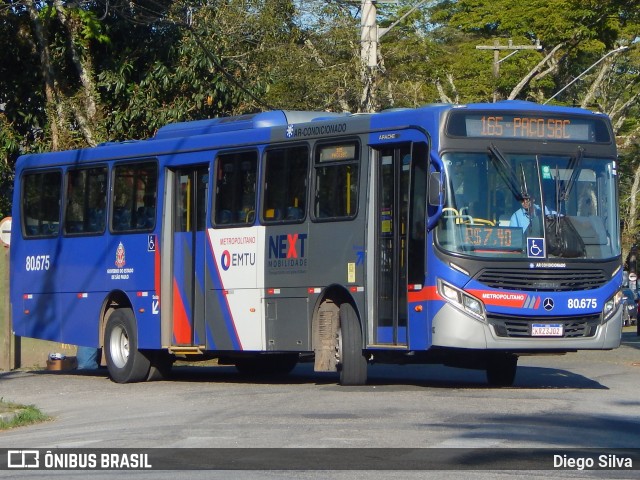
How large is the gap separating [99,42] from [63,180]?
5.79 metres

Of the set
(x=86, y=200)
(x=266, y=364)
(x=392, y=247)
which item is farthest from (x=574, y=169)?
(x=86, y=200)

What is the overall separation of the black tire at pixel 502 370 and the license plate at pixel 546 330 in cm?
171

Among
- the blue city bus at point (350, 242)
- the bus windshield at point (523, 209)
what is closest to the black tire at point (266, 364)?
the blue city bus at point (350, 242)

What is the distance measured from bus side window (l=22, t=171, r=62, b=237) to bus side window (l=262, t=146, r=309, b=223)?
4893mm

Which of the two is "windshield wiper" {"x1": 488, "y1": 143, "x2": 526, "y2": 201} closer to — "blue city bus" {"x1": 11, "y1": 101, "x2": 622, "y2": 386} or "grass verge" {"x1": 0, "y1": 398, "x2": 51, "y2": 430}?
"blue city bus" {"x1": 11, "y1": 101, "x2": 622, "y2": 386}

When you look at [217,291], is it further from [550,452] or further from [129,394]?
[550,452]

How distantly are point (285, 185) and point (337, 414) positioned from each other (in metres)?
4.78

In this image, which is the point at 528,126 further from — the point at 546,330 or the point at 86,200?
the point at 86,200

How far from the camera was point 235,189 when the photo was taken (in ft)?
56.7

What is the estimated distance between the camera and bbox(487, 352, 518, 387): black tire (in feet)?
53.2

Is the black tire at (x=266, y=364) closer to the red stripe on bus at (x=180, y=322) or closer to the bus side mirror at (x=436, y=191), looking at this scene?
the red stripe on bus at (x=180, y=322)

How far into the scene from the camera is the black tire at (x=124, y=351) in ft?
61.0

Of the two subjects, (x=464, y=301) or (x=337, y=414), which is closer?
(x=337, y=414)

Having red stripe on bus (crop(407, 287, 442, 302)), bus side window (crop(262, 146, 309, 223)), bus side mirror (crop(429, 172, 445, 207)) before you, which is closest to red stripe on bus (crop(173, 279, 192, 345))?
bus side window (crop(262, 146, 309, 223))
